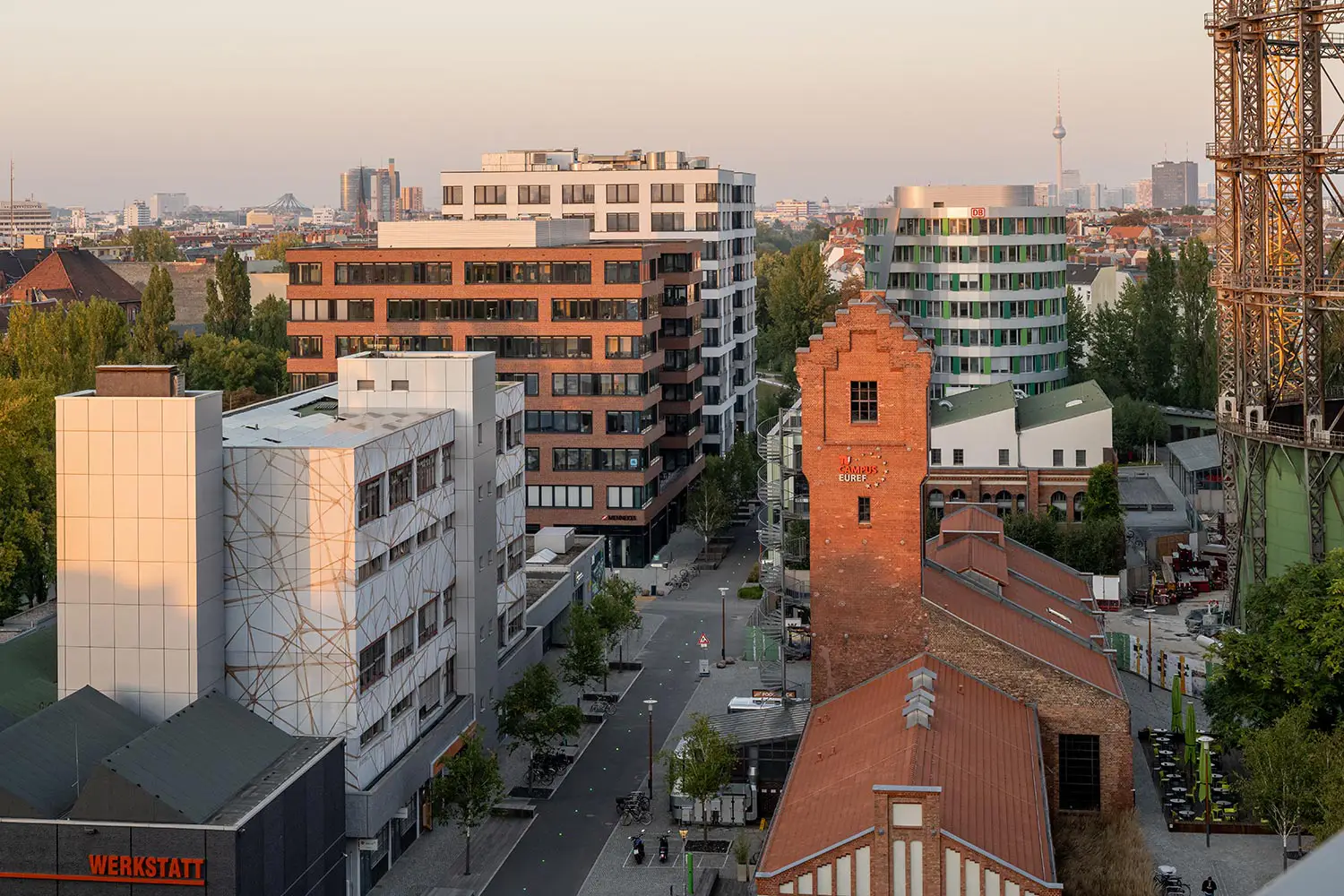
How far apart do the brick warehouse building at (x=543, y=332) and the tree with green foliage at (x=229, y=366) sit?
38771 mm

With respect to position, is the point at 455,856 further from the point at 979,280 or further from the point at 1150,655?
the point at 979,280

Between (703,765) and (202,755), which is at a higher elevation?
(202,755)

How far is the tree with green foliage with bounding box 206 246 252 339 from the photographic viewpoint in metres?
161

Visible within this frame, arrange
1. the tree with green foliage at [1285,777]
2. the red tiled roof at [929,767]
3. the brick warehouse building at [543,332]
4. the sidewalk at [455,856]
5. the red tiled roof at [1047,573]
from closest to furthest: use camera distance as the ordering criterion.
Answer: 1. the red tiled roof at [929,767]
2. the tree with green foliage at [1285,777]
3. the sidewalk at [455,856]
4. the red tiled roof at [1047,573]
5. the brick warehouse building at [543,332]

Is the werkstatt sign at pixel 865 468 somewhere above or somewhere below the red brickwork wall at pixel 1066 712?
above

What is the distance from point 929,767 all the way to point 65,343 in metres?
86.1

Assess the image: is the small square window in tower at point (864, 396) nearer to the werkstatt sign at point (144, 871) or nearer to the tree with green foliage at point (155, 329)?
the werkstatt sign at point (144, 871)

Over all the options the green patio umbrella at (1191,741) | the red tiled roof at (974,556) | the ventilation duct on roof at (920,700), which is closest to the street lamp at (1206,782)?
the green patio umbrella at (1191,741)

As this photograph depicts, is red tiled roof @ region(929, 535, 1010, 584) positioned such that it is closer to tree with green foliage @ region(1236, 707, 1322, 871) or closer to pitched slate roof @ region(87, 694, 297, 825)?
tree with green foliage @ region(1236, 707, 1322, 871)

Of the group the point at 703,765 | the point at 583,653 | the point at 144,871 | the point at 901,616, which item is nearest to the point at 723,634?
the point at 583,653

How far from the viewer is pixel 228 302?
16138 centimetres

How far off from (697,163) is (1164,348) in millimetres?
45846

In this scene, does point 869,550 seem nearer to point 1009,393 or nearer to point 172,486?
point 172,486

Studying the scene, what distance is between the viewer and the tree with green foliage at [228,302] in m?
161
